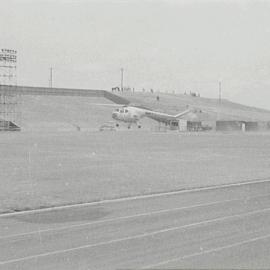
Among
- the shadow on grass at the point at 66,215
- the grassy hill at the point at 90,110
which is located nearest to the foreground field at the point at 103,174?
the shadow on grass at the point at 66,215

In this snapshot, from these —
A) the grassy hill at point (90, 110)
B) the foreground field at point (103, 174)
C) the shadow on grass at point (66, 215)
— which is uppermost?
the grassy hill at point (90, 110)

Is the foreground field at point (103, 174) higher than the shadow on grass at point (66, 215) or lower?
higher

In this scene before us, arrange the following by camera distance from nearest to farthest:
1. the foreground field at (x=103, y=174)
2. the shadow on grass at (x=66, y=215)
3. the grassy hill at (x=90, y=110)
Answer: the shadow on grass at (x=66, y=215) → the foreground field at (x=103, y=174) → the grassy hill at (x=90, y=110)

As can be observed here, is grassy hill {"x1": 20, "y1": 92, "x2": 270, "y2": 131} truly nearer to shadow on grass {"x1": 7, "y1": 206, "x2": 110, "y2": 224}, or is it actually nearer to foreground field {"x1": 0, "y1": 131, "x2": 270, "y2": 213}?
foreground field {"x1": 0, "y1": 131, "x2": 270, "y2": 213}

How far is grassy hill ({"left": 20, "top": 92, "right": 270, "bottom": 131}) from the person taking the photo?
93.5m

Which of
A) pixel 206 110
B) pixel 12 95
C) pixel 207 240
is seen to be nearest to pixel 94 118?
pixel 12 95

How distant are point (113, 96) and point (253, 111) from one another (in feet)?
145

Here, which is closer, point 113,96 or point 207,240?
point 207,240

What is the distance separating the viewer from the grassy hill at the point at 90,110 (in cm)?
9350

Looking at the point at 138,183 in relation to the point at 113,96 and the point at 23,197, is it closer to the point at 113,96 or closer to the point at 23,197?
the point at 23,197

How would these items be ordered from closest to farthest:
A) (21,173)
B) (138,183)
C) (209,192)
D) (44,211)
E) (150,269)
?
(150,269)
(44,211)
(209,192)
(138,183)
(21,173)

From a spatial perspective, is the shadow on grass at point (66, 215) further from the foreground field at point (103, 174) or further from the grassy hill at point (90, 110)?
the grassy hill at point (90, 110)

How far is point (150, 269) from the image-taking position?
8.15 m

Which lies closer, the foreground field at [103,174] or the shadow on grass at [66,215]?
the shadow on grass at [66,215]
